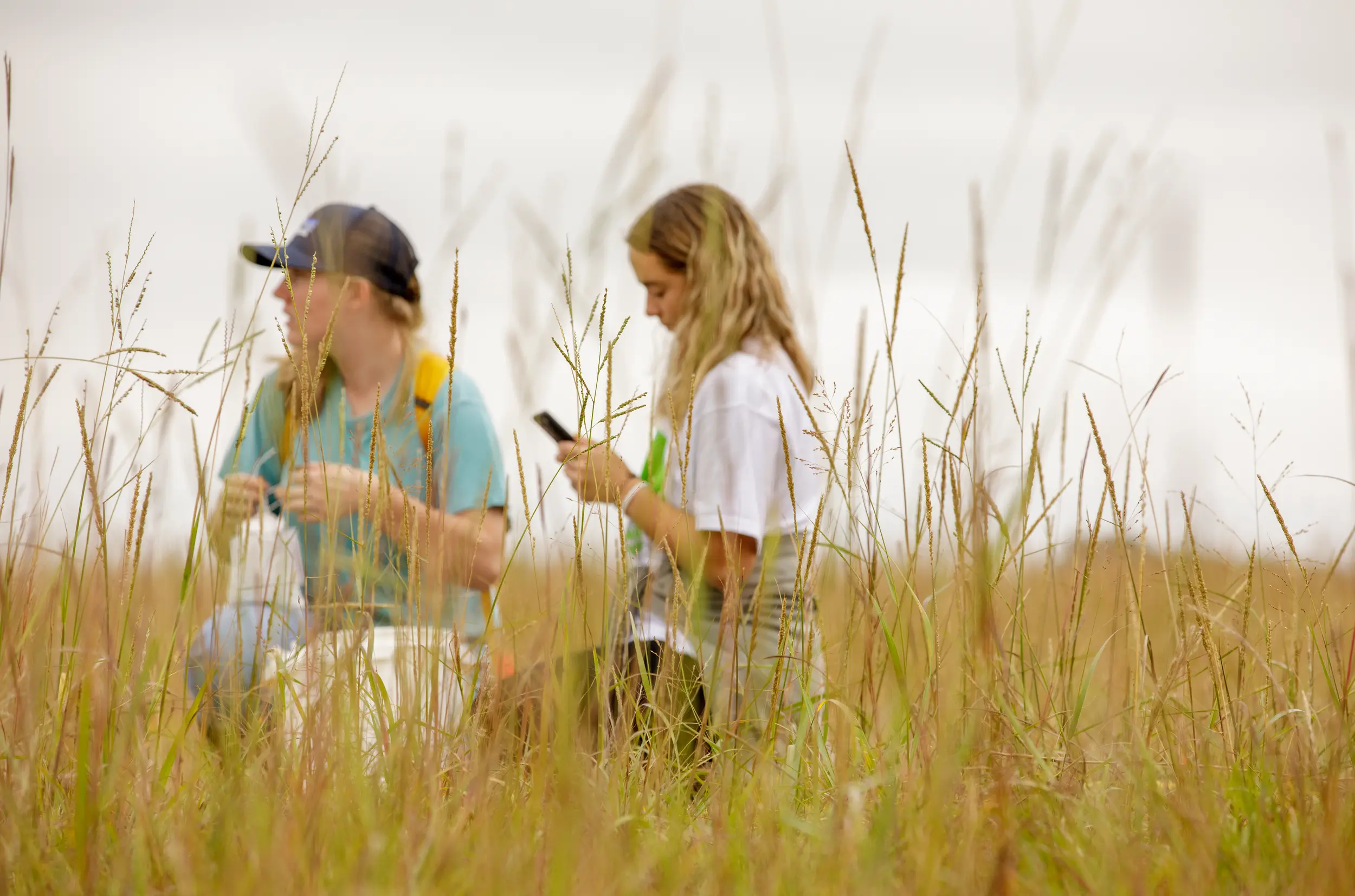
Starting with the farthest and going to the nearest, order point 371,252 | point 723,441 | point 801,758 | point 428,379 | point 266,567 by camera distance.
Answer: point 371,252
point 428,379
point 723,441
point 266,567
point 801,758

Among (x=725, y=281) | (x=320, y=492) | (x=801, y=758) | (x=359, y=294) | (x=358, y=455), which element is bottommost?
(x=801, y=758)

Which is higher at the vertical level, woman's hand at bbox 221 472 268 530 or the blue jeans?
woman's hand at bbox 221 472 268 530

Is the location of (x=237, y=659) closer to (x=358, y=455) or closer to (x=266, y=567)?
(x=266, y=567)

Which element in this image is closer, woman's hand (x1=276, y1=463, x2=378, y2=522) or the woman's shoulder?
woman's hand (x1=276, y1=463, x2=378, y2=522)

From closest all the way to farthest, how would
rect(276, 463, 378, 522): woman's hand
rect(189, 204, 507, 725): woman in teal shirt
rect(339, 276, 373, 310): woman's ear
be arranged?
rect(189, 204, 507, 725): woman in teal shirt < rect(276, 463, 378, 522): woman's hand < rect(339, 276, 373, 310): woman's ear

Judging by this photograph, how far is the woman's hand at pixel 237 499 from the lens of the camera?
145cm

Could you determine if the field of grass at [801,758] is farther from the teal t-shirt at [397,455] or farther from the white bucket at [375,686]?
the teal t-shirt at [397,455]

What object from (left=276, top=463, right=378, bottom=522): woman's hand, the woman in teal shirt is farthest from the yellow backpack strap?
(left=276, top=463, right=378, bottom=522): woman's hand

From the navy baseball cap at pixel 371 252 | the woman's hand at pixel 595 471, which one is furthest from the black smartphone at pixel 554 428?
the navy baseball cap at pixel 371 252

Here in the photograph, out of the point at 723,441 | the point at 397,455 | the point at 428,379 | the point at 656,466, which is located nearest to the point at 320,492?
the point at 397,455

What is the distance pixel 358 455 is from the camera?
95.1 inches

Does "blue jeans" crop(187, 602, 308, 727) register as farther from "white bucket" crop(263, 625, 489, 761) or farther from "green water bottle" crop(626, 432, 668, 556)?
"green water bottle" crop(626, 432, 668, 556)

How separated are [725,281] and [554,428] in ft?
1.48

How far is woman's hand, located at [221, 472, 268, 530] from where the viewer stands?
145 cm
